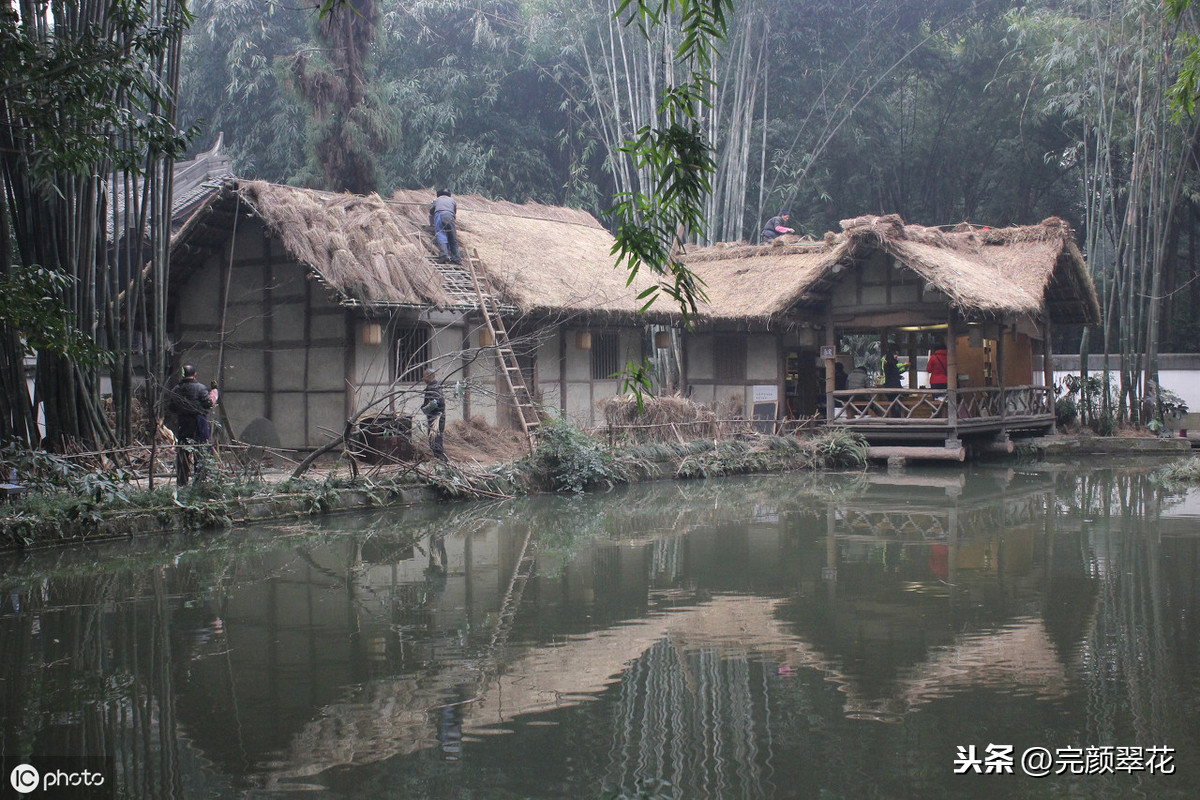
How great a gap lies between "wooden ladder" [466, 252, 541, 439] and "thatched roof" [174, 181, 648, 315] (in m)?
0.16

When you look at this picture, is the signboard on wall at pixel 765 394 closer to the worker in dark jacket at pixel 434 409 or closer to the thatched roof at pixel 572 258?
the thatched roof at pixel 572 258

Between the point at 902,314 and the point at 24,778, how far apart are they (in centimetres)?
1496

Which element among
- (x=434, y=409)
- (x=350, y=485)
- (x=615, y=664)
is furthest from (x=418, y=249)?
(x=615, y=664)

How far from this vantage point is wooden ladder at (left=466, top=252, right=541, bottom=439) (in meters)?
14.1

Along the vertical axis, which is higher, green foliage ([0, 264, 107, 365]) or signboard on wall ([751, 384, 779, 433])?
green foliage ([0, 264, 107, 365])

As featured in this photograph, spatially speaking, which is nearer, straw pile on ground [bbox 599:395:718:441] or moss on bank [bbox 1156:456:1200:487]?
moss on bank [bbox 1156:456:1200:487]

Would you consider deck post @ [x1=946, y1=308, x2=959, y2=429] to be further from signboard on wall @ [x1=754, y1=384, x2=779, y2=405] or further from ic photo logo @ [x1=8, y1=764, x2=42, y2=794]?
ic photo logo @ [x1=8, y1=764, x2=42, y2=794]

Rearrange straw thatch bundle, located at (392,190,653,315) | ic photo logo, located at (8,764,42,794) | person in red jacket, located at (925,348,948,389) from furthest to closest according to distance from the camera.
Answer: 1. person in red jacket, located at (925,348,948,389)
2. straw thatch bundle, located at (392,190,653,315)
3. ic photo logo, located at (8,764,42,794)

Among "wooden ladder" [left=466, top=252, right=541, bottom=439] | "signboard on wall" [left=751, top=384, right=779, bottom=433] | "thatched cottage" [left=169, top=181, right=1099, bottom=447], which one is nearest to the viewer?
"thatched cottage" [left=169, top=181, right=1099, bottom=447]

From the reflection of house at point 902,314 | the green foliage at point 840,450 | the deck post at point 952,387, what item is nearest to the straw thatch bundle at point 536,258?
the reflection of house at point 902,314

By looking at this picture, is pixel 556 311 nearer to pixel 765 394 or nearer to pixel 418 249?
pixel 418 249

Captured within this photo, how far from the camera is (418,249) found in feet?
48.3

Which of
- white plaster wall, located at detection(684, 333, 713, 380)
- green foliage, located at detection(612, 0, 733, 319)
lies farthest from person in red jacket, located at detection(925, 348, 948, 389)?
green foliage, located at detection(612, 0, 733, 319)

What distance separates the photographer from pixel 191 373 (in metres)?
10.9
